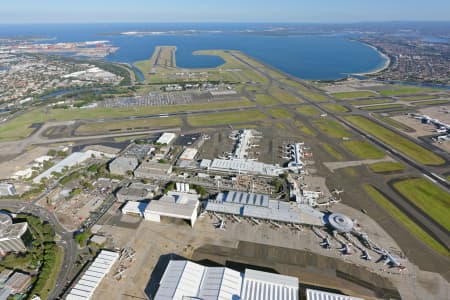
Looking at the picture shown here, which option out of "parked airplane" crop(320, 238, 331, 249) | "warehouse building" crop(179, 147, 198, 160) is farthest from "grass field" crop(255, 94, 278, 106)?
"parked airplane" crop(320, 238, 331, 249)

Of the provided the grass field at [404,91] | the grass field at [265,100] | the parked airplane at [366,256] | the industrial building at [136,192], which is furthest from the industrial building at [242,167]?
the grass field at [404,91]

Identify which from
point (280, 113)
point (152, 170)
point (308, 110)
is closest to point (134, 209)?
point (152, 170)

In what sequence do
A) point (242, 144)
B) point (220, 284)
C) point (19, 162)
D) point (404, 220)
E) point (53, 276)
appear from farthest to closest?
point (242, 144) → point (19, 162) → point (404, 220) → point (53, 276) → point (220, 284)

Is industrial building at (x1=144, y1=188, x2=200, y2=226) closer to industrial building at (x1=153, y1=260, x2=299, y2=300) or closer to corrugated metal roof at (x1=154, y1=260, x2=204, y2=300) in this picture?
corrugated metal roof at (x1=154, y1=260, x2=204, y2=300)

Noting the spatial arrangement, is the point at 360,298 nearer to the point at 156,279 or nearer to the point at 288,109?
the point at 156,279

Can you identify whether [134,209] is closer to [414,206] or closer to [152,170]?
[152,170]
